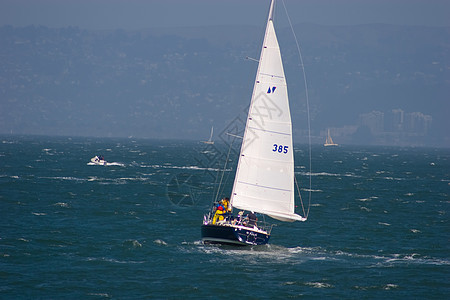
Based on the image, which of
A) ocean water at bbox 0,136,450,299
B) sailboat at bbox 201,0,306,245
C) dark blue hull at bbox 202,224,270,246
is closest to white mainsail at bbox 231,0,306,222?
sailboat at bbox 201,0,306,245

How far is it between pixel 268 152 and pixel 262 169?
1137 millimetres

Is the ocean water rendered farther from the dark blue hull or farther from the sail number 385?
the sail number 385

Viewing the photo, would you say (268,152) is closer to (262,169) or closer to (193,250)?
(262,169)

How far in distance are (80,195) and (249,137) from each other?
36202 mm

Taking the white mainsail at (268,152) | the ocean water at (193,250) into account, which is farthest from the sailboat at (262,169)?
the ocean water at (193,250)

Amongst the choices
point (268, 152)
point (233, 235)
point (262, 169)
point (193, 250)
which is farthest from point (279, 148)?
point (193, 250)

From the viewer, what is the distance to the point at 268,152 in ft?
141

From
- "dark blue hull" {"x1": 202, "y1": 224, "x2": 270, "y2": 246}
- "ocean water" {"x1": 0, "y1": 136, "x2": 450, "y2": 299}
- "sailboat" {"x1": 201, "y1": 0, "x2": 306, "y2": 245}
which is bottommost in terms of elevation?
"ocean water" {"x1": 0, "y1": 136, "x2": 450, "y2": 299}

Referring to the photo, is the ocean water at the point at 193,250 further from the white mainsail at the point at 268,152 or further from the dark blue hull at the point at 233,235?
the white mainsail at the point at 268,152

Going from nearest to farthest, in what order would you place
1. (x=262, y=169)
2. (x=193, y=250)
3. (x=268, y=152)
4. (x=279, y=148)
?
(x=279, y=148), (x=268, y=152), (x=262, y=169), (x=193, y=250)

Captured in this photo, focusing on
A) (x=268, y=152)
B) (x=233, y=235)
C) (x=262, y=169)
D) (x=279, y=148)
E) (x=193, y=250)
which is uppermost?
(x=279, y=148)

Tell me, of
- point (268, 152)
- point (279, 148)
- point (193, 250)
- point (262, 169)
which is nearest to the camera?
point (279, 148)

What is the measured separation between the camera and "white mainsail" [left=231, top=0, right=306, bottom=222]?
41812 mm

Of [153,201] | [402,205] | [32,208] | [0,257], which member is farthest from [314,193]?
[0,257]
